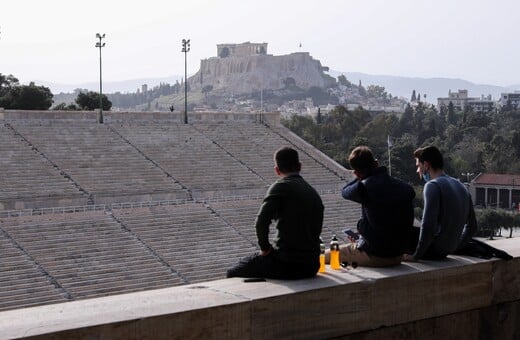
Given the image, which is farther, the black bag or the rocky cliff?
the rocky cliff

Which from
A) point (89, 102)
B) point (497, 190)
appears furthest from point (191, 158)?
point (497, 190)

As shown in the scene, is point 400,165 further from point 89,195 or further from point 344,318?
point 344,318

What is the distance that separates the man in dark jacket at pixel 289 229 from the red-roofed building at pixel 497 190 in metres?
42.0

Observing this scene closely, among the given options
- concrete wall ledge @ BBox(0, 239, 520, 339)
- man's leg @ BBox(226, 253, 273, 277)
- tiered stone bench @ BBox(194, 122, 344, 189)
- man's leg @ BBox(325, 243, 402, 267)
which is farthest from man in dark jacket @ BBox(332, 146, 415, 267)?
tiered stone bench @ BBox(194, 122, 344, 189)

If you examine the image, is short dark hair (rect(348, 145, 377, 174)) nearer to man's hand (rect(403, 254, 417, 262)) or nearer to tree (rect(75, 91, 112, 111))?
man's hand (rect(403, 254, 417, 262))

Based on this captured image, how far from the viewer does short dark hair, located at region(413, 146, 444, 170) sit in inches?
182

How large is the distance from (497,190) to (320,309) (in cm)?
4375

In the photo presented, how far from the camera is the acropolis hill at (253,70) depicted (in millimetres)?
178375

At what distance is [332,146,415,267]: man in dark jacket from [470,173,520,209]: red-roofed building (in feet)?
136

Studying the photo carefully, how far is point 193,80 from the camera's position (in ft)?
632

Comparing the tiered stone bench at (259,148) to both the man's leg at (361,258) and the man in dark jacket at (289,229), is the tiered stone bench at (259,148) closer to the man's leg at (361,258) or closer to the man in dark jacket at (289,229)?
the man's leg at (361,258)

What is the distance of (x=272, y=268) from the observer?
3633mm

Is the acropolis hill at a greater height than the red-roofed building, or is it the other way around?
the acropolis hill

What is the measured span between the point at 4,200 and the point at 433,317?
18456mm
